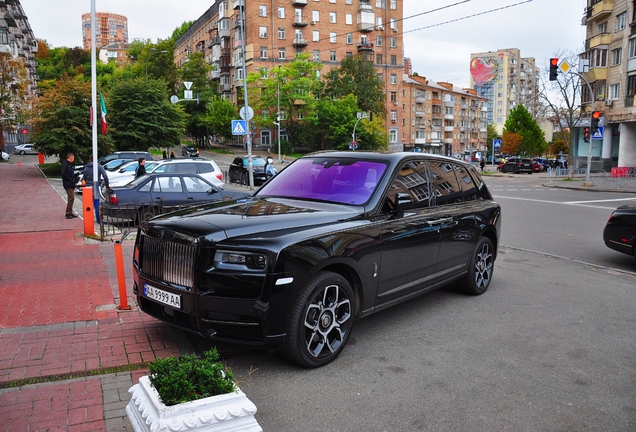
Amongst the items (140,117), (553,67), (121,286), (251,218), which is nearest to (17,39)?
(140,117)

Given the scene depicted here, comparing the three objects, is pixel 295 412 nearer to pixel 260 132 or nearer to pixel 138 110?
pixel 138 110

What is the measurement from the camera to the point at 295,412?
3734mm

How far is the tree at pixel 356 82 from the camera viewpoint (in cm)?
7081

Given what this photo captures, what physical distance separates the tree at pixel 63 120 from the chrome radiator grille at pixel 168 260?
28657mm

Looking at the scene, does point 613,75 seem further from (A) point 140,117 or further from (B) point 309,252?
(B) point 309,252

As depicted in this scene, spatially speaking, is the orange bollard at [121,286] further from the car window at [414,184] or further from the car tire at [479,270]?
the car tire at [479,270]

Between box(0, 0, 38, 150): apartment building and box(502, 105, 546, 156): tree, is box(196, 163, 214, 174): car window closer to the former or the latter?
box(0, 0, 38, 150): apartment building

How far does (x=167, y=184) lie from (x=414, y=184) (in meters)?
9.54

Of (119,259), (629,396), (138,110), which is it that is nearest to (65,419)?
(119,259)

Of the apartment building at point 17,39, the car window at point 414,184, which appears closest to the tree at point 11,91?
the apartment building at point 17,39

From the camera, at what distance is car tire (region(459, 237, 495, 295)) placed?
6714mm

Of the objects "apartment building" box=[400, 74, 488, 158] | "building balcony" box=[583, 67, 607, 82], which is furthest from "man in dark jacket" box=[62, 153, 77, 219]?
"apartment building" box=[400, 74, 488, 158]

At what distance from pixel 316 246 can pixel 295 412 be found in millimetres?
1288

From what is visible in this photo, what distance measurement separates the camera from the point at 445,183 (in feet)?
21.0
